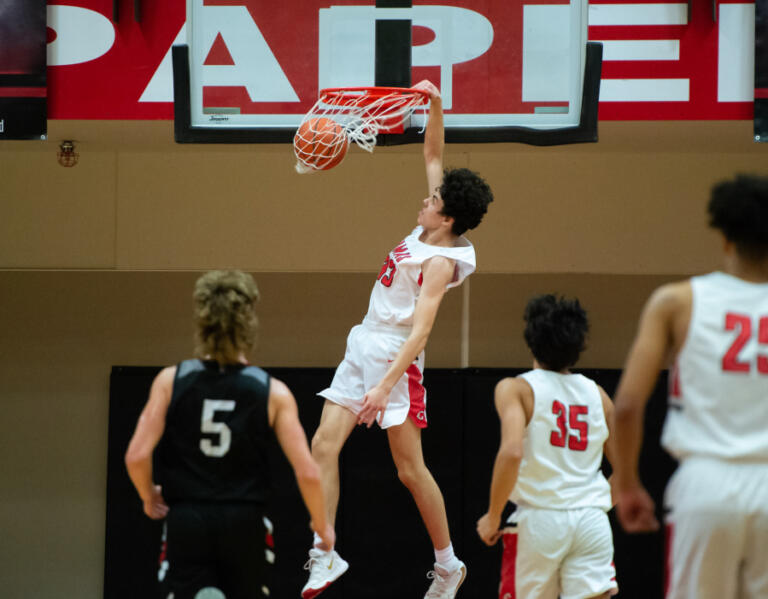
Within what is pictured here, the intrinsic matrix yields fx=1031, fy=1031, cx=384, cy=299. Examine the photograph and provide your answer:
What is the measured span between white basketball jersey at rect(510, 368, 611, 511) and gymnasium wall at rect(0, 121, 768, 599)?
3768 mm

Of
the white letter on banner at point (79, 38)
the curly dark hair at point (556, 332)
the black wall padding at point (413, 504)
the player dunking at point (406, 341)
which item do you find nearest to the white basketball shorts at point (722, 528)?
the curly dark hair at point (556, 332)

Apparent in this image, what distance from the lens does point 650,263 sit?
8.14m

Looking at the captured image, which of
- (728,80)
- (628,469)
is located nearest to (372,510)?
(728,80)

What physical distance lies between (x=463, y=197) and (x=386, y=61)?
1079 millimetres

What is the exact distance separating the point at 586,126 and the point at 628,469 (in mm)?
2964

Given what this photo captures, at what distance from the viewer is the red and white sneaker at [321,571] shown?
548cm

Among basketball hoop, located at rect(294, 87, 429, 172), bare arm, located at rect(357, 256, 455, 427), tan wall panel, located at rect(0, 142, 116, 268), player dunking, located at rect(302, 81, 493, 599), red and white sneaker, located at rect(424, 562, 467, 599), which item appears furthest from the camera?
tan wall panel, located at rect(0, 142, 116, 268)

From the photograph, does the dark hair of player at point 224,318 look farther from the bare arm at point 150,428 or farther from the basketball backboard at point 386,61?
the basketball backboard at point 386,61

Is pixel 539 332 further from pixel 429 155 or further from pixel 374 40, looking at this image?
pixel 374 40

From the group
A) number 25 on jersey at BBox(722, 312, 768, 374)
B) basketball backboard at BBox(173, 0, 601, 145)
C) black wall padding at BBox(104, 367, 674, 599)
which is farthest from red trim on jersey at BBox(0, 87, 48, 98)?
number 25 on jersey at BBox(722, 312, 768, 374)

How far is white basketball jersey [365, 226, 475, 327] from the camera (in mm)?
5676

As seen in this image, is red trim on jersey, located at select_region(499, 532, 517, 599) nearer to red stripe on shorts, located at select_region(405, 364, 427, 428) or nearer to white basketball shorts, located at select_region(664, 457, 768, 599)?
white basketball shorts, located at select_region(664, 457, 768, 599)

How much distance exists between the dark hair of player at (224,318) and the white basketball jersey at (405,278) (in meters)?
1.85

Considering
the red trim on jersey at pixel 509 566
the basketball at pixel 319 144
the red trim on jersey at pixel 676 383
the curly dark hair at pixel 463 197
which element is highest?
the basketball at pixel 319 144
